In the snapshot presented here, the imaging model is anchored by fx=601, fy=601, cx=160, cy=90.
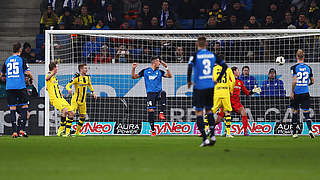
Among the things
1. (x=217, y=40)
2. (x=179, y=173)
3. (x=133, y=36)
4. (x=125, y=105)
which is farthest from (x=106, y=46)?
(x=179, y=173)

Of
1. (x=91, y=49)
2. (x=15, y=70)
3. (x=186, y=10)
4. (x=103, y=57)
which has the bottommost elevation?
(x=15, y=70)

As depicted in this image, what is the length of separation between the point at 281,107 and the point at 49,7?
959 centimetres

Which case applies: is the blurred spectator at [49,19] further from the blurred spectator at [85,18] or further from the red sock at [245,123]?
the red sock at [245,123]

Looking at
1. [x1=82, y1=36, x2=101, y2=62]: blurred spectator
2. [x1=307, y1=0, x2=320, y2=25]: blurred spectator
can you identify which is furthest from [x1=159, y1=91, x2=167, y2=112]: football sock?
[x1=307, y1=0, x2=320, y2=25]: blurred spectator

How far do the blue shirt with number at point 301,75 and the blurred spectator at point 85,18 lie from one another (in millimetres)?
9507

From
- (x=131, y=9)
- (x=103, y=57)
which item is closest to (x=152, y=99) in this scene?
(x=103, y=57)

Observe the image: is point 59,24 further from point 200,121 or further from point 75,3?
point 200,121

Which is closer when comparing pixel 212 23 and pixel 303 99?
pixel 303 99

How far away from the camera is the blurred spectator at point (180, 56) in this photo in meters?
19.0

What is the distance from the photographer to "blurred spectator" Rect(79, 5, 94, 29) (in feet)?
72.6

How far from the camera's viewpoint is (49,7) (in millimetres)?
22531

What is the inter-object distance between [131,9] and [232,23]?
15.2 feet

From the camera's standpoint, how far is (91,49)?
19266 millimetres

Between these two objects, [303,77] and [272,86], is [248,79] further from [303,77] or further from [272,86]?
[303,77]
